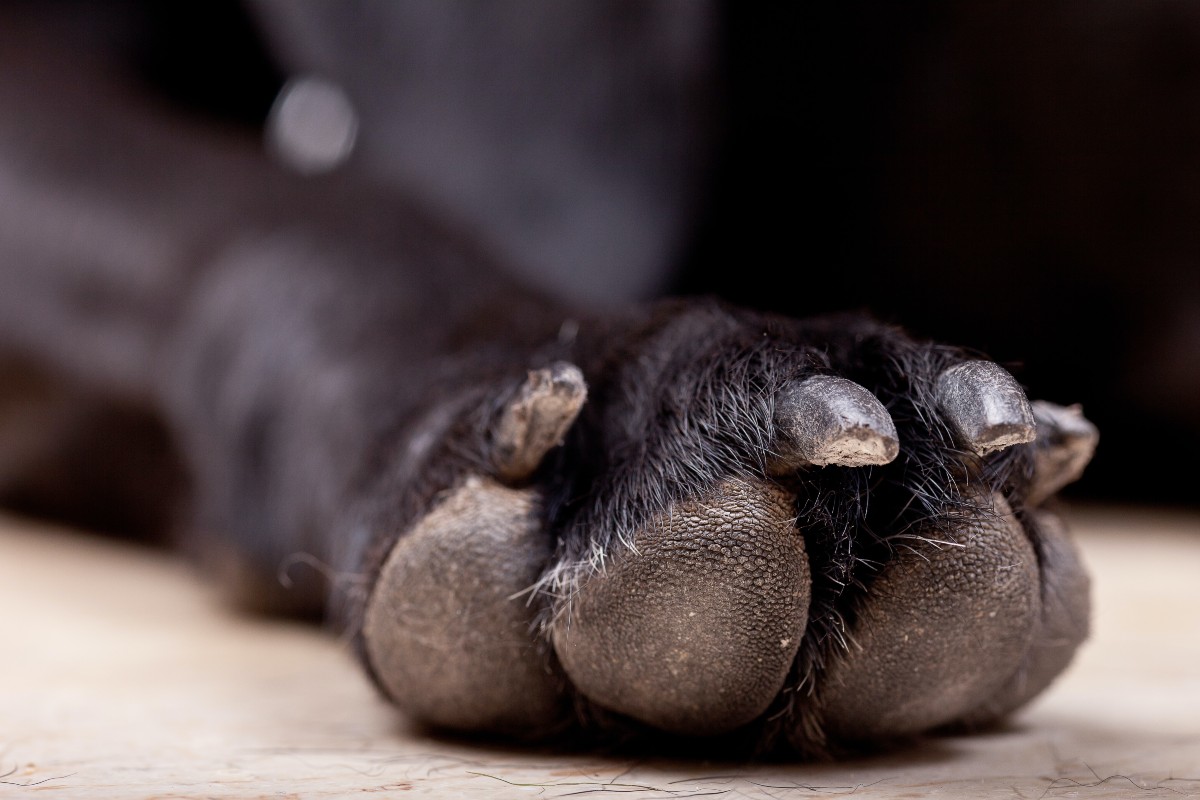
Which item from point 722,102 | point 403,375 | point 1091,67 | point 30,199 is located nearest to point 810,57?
point 722,102

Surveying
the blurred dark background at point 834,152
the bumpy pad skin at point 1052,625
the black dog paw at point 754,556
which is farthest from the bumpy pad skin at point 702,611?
the blurred dark background at point 834,152

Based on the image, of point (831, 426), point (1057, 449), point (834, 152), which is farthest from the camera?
point (834, 152)

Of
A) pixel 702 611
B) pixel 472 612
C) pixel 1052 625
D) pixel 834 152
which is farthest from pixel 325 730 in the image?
pixel 834 152

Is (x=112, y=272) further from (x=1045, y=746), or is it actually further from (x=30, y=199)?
(x=1045, y=746)

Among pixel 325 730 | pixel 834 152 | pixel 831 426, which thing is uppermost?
pixel 834 152

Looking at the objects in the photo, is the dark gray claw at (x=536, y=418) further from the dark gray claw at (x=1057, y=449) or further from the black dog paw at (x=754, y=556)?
the dark gray claw at (x=1057, y=449)

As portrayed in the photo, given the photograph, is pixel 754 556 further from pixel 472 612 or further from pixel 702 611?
pixel 472 612
